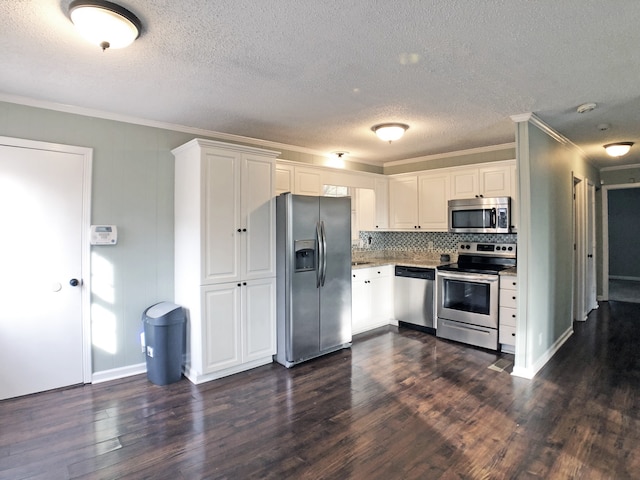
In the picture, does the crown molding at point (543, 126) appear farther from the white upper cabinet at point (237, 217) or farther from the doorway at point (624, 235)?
the doorway at point (624, 235)

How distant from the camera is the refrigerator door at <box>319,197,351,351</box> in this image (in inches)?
157

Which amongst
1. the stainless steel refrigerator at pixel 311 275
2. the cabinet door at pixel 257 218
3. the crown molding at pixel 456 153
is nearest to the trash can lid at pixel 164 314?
the cabinet door at pixel 257 218

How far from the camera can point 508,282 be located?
403cm

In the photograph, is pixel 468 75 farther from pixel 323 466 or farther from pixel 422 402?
pixel 323 466

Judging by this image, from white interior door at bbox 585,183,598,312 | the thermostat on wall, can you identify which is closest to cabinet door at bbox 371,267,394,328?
the thermostat on wall

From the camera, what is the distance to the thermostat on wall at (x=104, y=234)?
10.8ft

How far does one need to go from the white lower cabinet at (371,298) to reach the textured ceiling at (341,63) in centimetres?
196

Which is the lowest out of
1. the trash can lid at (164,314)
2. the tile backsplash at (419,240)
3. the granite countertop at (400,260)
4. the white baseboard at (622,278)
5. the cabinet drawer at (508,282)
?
the white baseboard at (622,278)

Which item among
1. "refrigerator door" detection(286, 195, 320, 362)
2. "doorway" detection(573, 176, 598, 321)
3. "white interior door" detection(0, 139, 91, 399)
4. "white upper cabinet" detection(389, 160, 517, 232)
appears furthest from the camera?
"doorway" detection(573, 176, 598, 321)

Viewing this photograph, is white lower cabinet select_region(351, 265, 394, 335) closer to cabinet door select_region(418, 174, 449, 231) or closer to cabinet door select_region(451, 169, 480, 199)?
cabinet door select_region(418, 174, 449, 231)

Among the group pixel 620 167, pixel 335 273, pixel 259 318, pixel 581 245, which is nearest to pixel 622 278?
pixel 620 167

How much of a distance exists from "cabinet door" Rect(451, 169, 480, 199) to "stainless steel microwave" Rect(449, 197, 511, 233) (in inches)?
4.3

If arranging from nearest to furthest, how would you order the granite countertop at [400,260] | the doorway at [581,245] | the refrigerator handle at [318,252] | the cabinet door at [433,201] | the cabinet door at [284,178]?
the refrigerator handle at [318,252] < the cabinet door at [284,178] < the granite countertop at [400,260] < the cabinet door at [433,201] < the doorway at [581,245]

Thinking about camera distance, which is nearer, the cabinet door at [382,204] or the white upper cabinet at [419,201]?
the white upper cabinet at [419,201]
